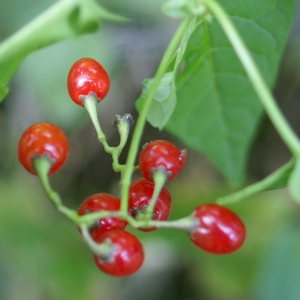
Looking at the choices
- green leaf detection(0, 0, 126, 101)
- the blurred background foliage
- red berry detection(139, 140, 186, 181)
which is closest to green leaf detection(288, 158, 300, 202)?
red berry detection(139, 140, 186, 181)

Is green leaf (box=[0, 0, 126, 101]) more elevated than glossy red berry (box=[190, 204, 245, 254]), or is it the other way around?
green leaf (box=[0, 0, 126, 101])

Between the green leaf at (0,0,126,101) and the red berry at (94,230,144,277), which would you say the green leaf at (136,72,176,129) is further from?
the red berry at (94,230,144,277)

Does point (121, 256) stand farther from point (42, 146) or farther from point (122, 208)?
point (42, 146)

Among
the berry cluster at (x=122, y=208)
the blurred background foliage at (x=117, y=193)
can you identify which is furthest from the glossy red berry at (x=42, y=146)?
the blurred background foliage at (x=117, y=193)

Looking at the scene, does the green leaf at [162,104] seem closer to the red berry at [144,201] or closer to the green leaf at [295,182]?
the red berry at [144,201]

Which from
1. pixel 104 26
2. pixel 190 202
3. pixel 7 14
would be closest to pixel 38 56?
pixel 7 14

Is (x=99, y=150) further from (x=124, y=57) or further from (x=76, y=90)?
(x=76, y=90)
